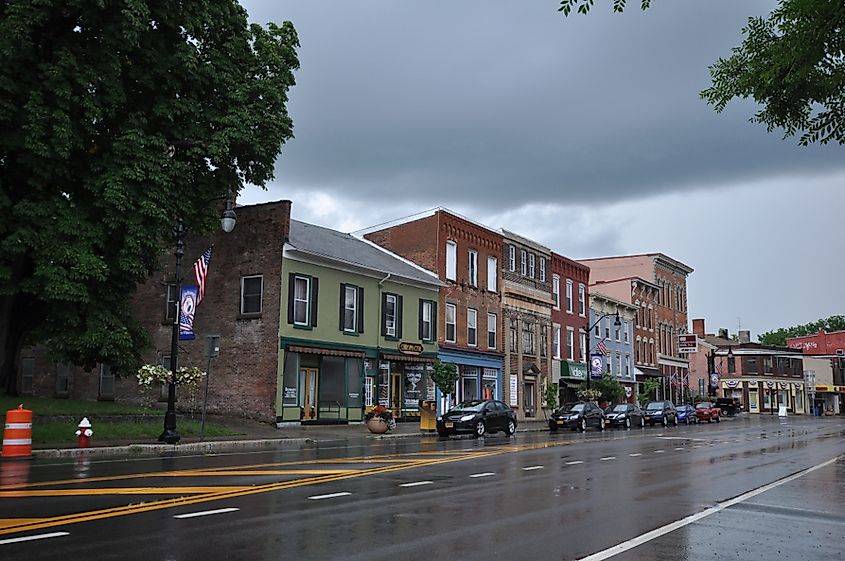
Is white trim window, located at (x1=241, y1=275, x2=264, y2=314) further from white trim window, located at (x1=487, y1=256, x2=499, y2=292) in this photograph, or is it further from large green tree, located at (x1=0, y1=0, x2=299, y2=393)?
white trim window, located at (x1=487, y1=256, x2=499, y2=292)

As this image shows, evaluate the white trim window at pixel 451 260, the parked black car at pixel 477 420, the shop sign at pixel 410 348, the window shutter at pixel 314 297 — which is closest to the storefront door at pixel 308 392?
the window shutter at pixel 314 297

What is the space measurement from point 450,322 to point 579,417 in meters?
8.41

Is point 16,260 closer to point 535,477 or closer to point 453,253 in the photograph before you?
point 535,477

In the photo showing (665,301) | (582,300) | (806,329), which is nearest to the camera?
(582,300)

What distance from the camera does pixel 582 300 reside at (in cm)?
5969

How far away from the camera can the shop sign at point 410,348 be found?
129 ft

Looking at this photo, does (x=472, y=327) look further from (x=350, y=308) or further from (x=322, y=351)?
(x=322, y=351)

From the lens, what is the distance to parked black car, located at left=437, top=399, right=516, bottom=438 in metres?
31.8

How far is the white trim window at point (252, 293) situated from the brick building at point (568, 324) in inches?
1008

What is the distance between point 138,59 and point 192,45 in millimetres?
1928

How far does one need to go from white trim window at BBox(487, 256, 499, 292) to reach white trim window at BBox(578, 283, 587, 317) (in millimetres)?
12604

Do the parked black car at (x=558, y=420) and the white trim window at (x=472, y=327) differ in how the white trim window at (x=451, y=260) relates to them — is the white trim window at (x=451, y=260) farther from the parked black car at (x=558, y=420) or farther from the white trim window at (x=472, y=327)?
the parked black car at (x=558, y=420)

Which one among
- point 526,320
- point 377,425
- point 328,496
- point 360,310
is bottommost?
point 328,496

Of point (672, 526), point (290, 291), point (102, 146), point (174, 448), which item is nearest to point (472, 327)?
point (290, 291)
